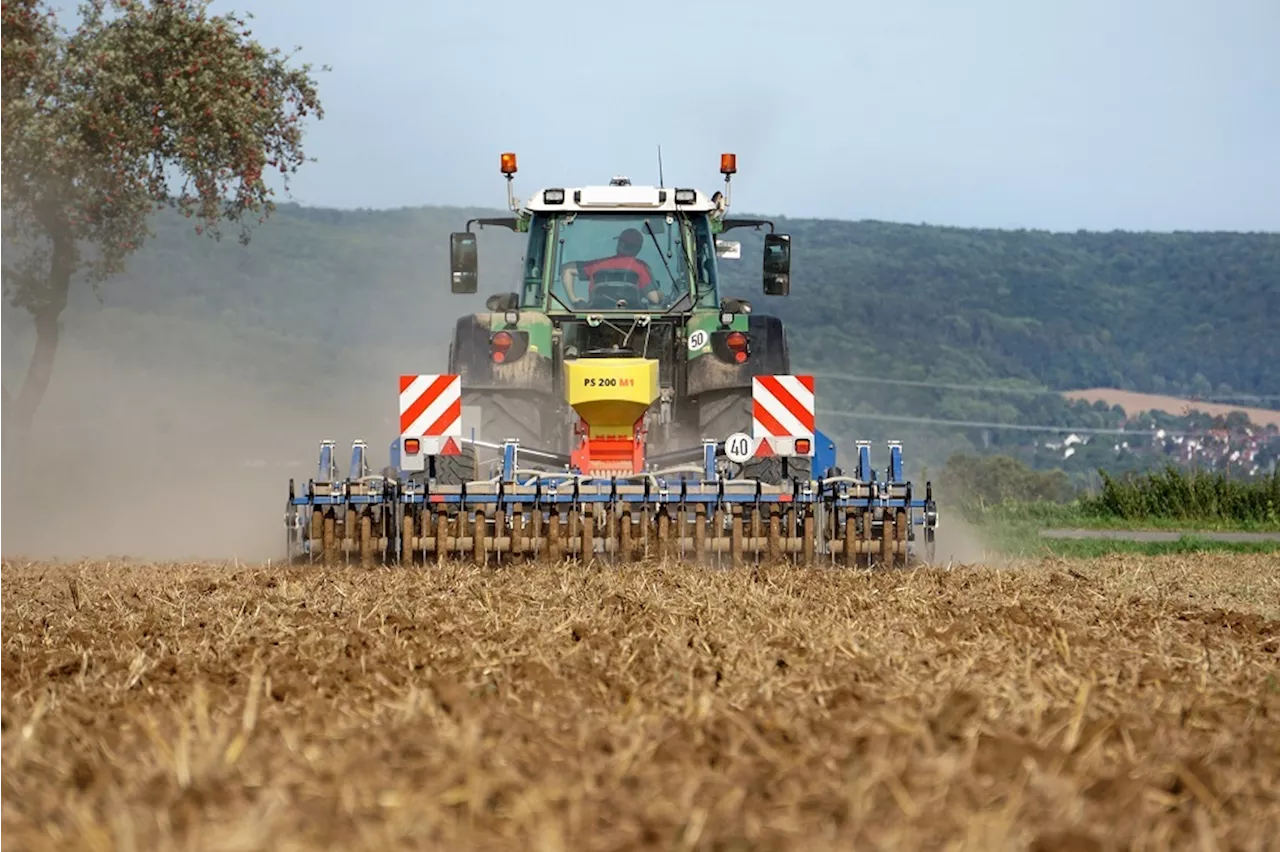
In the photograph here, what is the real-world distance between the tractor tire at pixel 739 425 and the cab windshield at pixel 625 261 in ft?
2.36

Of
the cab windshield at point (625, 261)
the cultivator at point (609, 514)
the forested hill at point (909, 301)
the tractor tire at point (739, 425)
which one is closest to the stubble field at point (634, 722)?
the cultivator at point (609, 514)

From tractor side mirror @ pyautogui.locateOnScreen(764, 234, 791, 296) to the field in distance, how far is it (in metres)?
69.5

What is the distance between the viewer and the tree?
22.2 meters

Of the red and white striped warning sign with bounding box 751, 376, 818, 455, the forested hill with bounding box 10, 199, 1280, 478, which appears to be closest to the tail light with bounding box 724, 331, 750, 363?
the red and white striped warning sign with bounding box 751, 376, 818, 455

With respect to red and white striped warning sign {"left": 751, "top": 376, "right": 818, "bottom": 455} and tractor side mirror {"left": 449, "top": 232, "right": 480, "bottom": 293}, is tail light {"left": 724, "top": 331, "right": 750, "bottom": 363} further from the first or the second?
tractor side mirror {"left": 449, "top": 232, "right": 480, "bottom": 293}

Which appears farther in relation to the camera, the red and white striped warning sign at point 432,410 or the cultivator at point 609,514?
the red and white striped warning sign at point 432,410

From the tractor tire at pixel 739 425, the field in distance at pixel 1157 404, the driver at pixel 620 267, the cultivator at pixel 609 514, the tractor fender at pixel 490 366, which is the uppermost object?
the driver at pixel 620 267

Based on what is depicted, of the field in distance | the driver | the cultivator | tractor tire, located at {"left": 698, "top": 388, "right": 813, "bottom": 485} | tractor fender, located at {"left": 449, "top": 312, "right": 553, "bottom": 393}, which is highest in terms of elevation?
the driver

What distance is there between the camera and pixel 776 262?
13336mm

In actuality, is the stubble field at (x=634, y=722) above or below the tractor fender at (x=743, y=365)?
below

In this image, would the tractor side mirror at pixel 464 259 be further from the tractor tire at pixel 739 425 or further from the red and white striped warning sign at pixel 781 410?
the red and white striped warning sign at pixel 781 410

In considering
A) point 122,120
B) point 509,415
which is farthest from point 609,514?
point 122,120

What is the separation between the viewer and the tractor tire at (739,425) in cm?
1348

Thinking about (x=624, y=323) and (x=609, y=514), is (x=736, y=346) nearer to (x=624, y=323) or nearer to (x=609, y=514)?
(x=624, y=323)
